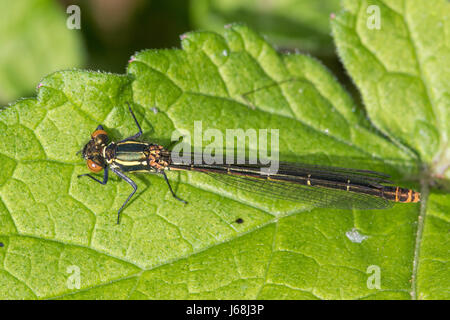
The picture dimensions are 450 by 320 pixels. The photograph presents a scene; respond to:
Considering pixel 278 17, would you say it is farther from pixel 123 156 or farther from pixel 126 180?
pixel 126 180

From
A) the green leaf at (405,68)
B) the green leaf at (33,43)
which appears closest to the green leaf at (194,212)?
the green leaf at (405,68)

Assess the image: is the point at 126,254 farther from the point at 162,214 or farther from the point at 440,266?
the point at 440,266

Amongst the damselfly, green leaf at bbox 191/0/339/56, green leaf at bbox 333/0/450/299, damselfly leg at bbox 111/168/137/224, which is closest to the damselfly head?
the damselfly

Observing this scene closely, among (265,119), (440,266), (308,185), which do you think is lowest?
(440,266)

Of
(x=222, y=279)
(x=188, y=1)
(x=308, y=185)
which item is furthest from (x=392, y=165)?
(x=188, y=1)

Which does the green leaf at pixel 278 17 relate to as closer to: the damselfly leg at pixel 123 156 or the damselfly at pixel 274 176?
the damselfly at pixel 274 176
